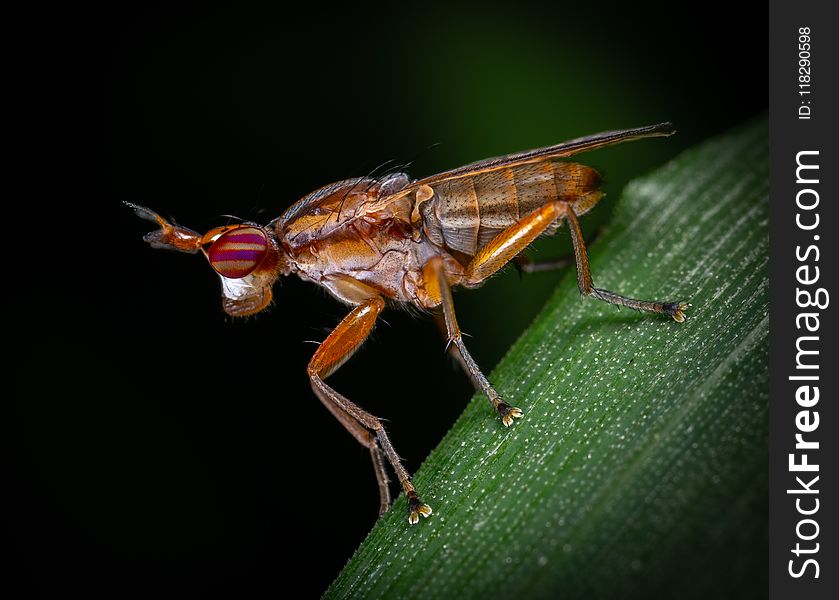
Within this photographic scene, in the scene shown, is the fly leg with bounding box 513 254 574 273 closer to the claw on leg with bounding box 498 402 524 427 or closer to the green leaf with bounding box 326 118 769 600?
the green leaf with bounding box 326 118 769 600

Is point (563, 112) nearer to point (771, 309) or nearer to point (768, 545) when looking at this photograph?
point (771, 309)

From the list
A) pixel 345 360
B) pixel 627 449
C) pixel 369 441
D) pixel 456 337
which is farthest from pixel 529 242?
pixel 627 449

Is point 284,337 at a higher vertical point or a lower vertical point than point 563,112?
lower

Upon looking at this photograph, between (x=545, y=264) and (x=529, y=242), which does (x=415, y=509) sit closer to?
(x=529, y=242)

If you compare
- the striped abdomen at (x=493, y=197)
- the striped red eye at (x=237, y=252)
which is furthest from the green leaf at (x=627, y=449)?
the striped red eye at (x=237, y=252)

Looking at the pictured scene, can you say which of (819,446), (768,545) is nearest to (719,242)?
(819,446)

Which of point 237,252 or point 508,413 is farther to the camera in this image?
point 237,252

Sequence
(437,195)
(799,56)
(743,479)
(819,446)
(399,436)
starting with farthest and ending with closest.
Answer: (399,436) < (437,195) < (799,56) < (819,446) < (743,479)
